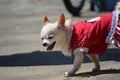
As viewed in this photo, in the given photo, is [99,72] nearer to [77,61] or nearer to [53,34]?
[77,61]

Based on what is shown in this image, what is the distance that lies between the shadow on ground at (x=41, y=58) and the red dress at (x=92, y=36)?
1977mm

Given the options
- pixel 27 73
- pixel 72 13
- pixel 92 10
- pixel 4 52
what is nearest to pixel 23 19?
pixel 72 13

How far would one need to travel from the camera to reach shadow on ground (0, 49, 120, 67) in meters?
10.8

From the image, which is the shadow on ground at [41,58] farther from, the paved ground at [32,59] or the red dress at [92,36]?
the red dress at [92,36]

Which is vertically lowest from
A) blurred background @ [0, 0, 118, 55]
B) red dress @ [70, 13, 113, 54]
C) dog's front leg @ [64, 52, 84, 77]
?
blurred background @ [0, 0, 118, 55]

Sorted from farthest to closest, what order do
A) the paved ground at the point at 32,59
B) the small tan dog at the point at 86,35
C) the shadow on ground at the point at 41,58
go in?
the shadow on ground at the point at 41,58 → the paved ground at the point at 32,59 → the small tan dog at the point at 86,35

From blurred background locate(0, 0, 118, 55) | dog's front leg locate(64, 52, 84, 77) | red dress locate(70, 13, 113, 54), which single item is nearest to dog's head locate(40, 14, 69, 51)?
red dress locate(70, 13, 113, 54)

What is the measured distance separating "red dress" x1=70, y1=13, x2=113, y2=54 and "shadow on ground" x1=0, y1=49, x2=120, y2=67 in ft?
6.49

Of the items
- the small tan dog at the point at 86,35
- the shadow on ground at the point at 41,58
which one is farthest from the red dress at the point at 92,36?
the shadow on ground at the point at 41,58

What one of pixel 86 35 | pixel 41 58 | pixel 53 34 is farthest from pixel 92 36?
pixel 41 58

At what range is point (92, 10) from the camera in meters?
21.5

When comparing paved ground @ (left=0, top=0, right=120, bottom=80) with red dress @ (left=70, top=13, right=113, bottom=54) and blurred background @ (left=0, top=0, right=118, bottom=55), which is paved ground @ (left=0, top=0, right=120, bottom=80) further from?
red dress @ (left=70, top=13, right=113, bottom=54)

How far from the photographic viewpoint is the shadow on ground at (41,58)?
10.8 m

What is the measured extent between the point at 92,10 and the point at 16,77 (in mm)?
12341
